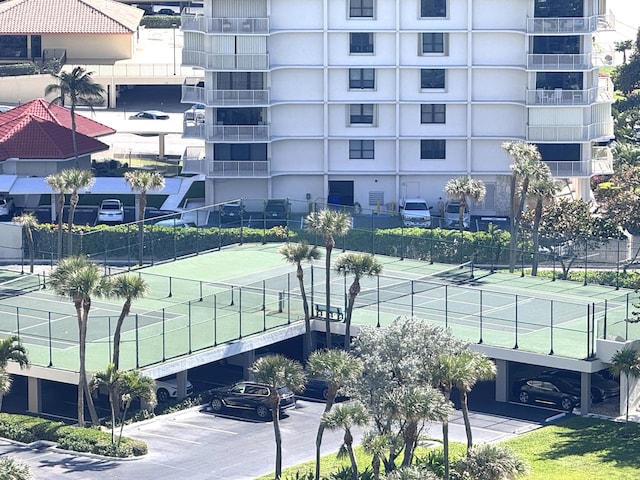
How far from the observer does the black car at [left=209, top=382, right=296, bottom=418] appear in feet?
266

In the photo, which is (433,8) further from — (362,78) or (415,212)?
(415,212)

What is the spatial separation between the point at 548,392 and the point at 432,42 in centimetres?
3725

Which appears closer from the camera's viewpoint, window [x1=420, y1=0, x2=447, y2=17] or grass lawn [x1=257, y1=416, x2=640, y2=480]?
grass lawn [x1=257, y1=416, x2=640, y2=480]

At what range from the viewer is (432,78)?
116 metres

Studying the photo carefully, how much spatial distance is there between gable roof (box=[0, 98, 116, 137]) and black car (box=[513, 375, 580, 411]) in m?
46.8

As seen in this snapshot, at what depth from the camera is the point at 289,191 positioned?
11744 centimetres

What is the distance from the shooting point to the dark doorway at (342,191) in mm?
117500

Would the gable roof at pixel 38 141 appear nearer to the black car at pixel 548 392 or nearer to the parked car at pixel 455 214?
the parked car at pixel 455 214

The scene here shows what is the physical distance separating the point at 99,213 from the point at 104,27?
36405mm

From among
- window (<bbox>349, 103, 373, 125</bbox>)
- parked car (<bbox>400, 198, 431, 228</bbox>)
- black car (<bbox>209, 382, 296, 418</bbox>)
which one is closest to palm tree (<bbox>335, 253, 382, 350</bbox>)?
black car (<bbox>209, 382, 296, 418</bbox>)

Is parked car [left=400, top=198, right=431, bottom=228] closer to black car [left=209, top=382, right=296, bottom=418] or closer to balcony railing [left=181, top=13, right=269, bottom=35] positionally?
balcony railing [left=181, top=13, right=269, bottom=35]

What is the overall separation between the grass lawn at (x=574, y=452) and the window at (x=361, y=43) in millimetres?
39514

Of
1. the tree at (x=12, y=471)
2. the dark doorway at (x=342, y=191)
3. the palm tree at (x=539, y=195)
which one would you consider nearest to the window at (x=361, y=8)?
the dark doorway at (x=342, y=191)

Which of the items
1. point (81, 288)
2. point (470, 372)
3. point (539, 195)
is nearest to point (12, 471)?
point (470, 372)
